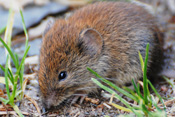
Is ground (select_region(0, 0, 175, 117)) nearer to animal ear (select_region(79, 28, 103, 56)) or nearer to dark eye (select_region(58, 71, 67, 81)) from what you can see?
dark eye (select_region(58, 71, 67, 81))

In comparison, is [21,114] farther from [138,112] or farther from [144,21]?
[144,21]

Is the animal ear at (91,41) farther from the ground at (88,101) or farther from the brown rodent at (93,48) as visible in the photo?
the ground at (88,101)

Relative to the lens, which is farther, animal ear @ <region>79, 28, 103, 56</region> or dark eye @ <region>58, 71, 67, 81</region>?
animal ear @ <region>79, 28, 103, 56</region>

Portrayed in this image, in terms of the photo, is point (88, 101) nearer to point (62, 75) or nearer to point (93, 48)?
point (62, 75)

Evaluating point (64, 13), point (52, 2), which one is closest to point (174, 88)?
point (64, 13)

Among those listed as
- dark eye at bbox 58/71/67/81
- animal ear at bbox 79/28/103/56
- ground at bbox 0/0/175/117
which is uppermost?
animal ear at bbox 79/28/103/56

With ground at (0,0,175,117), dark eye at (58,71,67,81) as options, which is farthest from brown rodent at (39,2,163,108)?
ground at (0,0,175,117)

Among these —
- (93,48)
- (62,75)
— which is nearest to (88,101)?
(62,75)
